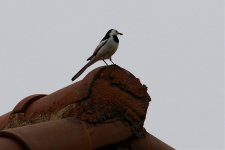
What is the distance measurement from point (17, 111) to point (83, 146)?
3.42 ft

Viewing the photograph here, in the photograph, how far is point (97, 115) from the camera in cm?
319

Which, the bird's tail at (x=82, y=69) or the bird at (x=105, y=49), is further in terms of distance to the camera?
the bird at (x=105, y=49)

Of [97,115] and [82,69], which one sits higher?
[82,69]

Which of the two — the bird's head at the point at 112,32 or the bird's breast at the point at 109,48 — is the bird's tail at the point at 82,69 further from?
the bird's head at the point at 112,32

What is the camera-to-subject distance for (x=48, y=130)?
2.87 metres

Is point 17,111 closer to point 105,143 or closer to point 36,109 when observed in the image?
point 36,109

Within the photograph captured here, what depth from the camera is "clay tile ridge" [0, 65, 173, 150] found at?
2906 mm

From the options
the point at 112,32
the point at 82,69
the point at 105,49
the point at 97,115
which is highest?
the point at 112,32

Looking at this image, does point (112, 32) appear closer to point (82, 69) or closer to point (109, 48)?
point (109, 48)

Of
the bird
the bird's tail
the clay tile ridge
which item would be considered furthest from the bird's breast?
the clay tile ridge

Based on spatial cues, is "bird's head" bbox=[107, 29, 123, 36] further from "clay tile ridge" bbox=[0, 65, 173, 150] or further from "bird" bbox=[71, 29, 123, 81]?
"clay tile ridge" bbox=[0, 65, 173, 150]

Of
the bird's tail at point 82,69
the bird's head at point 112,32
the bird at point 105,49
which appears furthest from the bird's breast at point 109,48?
the bird's head at point 112,32

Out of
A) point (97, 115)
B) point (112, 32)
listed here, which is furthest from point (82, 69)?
point (97, 115)

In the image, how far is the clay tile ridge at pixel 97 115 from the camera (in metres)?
2.91
